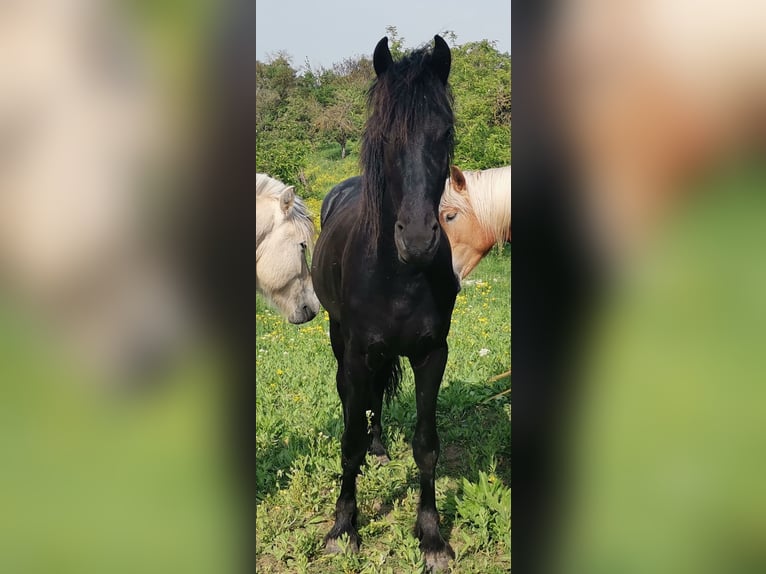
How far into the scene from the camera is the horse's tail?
123 inches

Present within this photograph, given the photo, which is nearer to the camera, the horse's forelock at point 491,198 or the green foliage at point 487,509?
the green foliage at point 487,509

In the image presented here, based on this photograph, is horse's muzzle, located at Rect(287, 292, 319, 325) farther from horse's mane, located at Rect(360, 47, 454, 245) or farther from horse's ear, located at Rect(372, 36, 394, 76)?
horse's ear, located at Rect(372, 36, 394, 76)

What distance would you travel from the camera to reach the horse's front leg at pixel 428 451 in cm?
241

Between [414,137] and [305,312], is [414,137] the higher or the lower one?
the higher one

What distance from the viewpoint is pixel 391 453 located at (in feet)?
10.9

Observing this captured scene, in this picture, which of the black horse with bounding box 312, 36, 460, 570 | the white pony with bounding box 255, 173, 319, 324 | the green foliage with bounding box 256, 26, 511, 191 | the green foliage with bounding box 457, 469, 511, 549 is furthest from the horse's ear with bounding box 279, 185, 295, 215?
the green foliage with bounding box 457, 469, 511, 549

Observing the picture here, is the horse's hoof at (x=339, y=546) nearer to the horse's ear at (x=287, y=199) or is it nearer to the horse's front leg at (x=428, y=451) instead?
the horse's front leg at (x=428, y=451)

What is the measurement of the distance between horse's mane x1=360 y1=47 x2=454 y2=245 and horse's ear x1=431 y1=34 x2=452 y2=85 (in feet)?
0.06

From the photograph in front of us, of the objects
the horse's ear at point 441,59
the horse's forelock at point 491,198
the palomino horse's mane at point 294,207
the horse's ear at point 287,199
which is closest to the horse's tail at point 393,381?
the horse's forelock at point 491,198

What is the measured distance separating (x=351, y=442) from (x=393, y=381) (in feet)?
2.09
